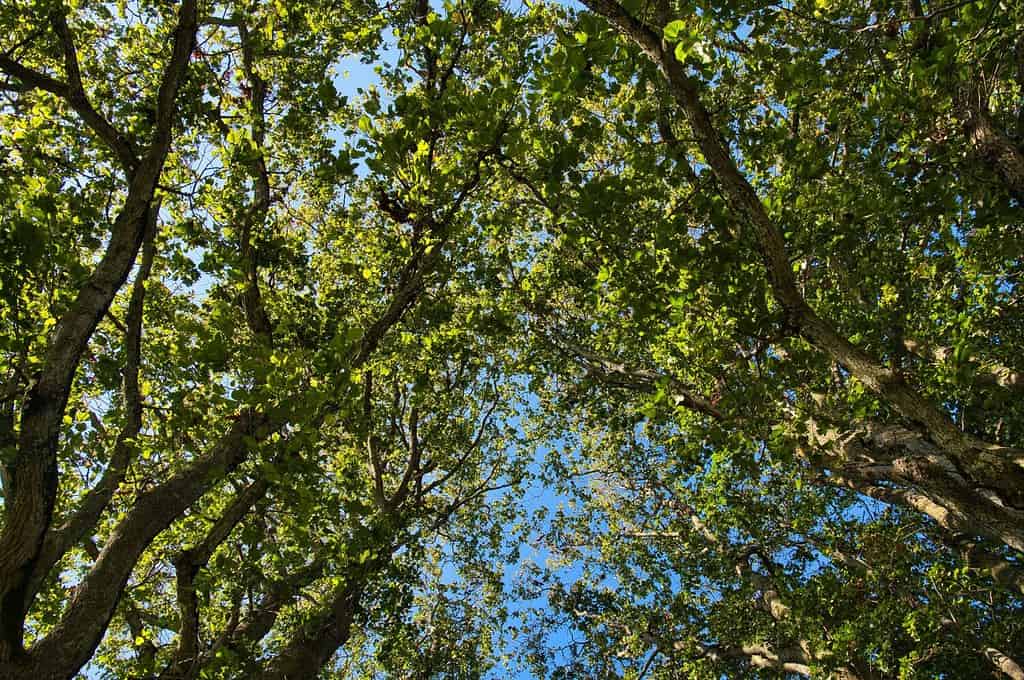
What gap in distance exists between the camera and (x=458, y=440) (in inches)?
471

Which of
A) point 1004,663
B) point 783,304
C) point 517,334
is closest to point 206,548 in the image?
point 783,304

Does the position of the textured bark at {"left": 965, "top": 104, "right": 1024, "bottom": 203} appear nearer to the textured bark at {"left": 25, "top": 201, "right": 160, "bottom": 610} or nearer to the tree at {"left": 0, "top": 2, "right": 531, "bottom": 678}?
the tree at {"left": 0, "top": 2, "right": 531, "bottom": 678}

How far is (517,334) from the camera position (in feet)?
37.8

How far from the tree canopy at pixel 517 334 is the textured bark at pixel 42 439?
0.07 ft

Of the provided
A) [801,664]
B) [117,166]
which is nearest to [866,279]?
[801,664]

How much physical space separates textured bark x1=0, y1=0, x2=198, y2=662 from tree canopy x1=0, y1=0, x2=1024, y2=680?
22 mm

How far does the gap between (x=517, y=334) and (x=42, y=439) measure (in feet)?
28.2

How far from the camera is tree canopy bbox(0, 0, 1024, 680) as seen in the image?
424 cm

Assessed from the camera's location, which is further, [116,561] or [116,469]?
[116,469]

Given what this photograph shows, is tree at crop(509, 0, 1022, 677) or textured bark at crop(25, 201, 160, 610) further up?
tree at crop(509, 0, 1022, 677)

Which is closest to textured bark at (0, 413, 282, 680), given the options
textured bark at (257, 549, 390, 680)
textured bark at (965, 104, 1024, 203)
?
textured bark at (257, 549, 390, 680)

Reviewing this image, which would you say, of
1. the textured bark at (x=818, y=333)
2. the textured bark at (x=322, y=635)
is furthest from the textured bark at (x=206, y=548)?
the textured bark at (x=818, y=333)

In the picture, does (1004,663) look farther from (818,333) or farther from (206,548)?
(206,548)

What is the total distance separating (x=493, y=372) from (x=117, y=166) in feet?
24.9
